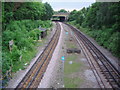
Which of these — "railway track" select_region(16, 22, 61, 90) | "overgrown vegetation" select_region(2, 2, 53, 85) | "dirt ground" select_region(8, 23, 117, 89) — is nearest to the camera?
"railway track" select_region(16, 22, 61, 90)

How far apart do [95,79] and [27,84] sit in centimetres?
542

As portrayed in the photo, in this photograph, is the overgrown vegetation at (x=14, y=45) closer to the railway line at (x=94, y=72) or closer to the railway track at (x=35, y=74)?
the railway track at (x=35, y=74)

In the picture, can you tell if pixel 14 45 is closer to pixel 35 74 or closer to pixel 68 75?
pixel 35 74

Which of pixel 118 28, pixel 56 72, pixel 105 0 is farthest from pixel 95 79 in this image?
pixel 105 0

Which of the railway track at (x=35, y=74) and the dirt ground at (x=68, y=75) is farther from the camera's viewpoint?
the dirt ground at (x=68, y=75)

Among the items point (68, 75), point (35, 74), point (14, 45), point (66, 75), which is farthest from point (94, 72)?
point (14, 45)

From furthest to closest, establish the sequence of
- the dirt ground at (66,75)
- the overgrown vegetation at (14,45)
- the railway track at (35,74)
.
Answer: the overgrown vegetation at (14,45)
the dirt ground at (66,75)
the railway track at (35,74)

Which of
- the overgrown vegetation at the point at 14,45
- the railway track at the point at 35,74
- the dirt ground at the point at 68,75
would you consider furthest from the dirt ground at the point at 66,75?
the overgrown vegetation at the point at 14,45

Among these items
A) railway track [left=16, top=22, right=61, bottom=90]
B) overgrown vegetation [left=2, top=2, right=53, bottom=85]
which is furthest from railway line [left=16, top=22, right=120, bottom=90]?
overgrown vegetation [left=2, top=2, right=53, bottom=85]

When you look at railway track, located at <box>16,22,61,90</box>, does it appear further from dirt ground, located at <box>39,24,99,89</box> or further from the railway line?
dirt ground, located at <box>39,24,99,89</box>

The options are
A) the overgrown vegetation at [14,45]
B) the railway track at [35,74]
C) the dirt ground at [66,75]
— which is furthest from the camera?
the overgrown vegetation at [14,45]

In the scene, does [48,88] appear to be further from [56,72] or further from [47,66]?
[47,66]

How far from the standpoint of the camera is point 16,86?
10008 mm

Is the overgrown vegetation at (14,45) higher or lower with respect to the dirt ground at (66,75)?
higher
